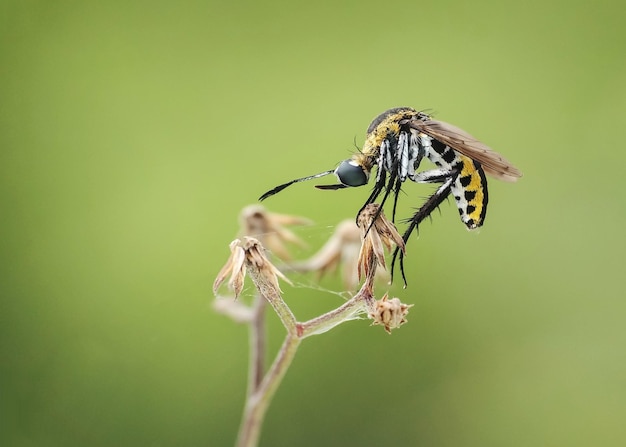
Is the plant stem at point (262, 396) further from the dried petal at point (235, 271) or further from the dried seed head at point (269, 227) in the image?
the dried seed head at point (269, 227)

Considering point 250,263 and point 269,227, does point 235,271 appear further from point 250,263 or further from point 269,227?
point 269,227

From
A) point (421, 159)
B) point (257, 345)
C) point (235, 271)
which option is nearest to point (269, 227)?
point (257, 345)

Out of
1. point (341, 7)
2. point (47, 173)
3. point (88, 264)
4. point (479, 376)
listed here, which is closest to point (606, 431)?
point (479, 376)

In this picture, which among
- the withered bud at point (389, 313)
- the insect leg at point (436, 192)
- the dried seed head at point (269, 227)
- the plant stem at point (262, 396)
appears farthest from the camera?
the dried seed head at point (269, 227)

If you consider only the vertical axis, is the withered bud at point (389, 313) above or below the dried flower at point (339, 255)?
below

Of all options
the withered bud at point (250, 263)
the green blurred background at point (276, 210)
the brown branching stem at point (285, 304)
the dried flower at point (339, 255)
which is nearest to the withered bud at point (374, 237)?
the brown branching stem at point (285, 304)

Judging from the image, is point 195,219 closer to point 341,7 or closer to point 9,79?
point 9,79
